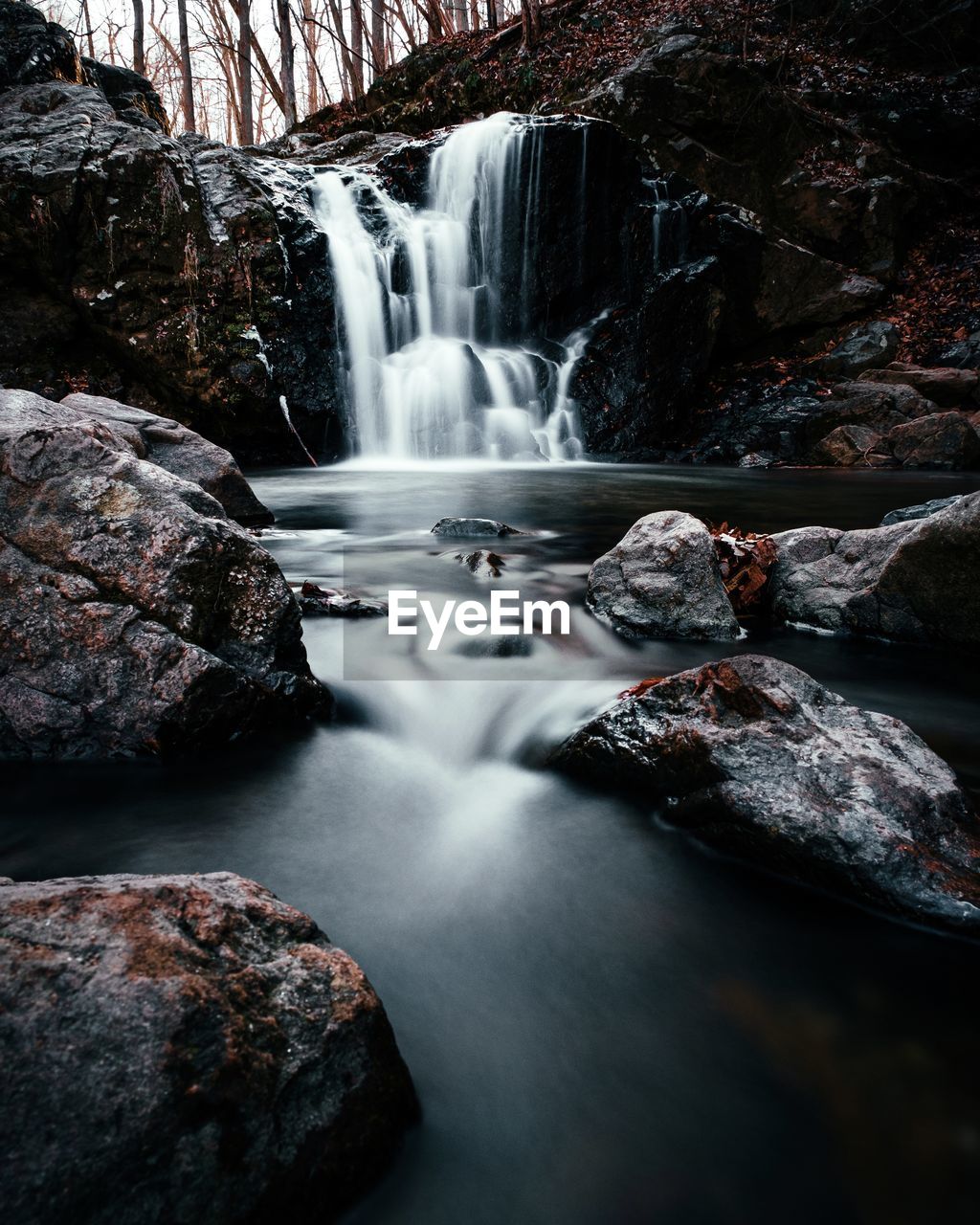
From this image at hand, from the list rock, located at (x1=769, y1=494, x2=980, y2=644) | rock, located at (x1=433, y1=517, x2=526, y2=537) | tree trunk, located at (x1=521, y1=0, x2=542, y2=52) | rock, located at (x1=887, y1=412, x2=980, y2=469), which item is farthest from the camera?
tree trunk, located at (x1=521, y1=0, x2=542, y2=52)

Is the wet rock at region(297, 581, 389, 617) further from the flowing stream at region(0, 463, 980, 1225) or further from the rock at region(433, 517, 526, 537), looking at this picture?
the rock at region(433, 517, 526, 537)

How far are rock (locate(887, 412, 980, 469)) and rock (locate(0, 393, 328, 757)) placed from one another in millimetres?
12682

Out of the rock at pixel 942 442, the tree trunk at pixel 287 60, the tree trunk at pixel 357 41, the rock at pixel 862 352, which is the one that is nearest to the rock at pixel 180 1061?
the rock at pixel 942 442

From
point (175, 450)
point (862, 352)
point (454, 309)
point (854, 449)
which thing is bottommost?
point (854, 449)

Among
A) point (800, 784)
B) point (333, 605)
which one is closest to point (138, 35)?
point (333, 605)

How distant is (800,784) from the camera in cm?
229

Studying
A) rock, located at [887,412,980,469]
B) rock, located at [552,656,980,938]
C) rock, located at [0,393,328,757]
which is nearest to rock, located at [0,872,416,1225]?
rock, located at [552,656,980,938]

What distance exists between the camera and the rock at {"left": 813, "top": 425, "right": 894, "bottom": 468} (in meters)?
12.8

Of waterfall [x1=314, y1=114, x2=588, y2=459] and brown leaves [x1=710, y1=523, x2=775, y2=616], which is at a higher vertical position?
waterfall [x1=314, y1=114, x2=588, y2=459]

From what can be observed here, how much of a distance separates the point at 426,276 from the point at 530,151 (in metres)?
3.65

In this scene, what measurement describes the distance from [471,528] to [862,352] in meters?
11.8

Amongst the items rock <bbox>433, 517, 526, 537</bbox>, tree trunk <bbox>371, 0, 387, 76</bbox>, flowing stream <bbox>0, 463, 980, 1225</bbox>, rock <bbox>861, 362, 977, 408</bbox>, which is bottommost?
flowing stream <bbox>0, 463, 980, 1225</bbox>

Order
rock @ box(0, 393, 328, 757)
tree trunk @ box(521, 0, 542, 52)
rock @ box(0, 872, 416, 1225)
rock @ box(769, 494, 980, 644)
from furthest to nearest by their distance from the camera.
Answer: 1. tree trunk @ box(521, 0, 542, 52)
2. rock @ box(769, 494, 980, 644)
3. rock @ box(0, 393, 328, 757)
4. rock @ box(0, 872, 416, 1225)

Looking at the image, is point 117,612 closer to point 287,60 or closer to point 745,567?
point 745,567
